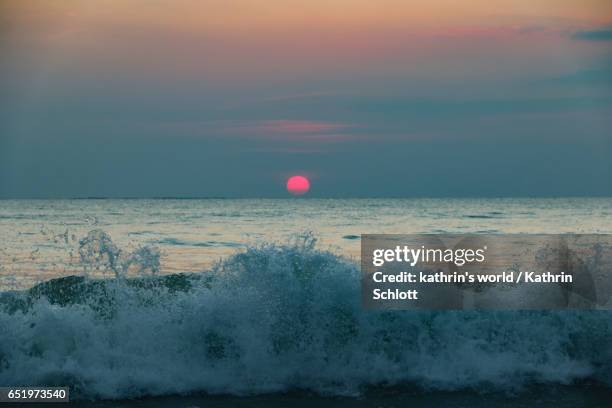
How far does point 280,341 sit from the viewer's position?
30.0 feet

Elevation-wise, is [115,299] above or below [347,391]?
above

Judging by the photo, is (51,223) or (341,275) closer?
(341,275)

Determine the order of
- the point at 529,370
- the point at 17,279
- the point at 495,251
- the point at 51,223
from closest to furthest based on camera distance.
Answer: the point at 529,370, the point at 17,279, the point at 495,251, the point at 51,223

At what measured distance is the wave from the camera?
8523 mm

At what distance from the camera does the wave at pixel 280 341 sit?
8.52 meters

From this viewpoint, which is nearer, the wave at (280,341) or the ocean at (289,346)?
the ocean at (289,346)

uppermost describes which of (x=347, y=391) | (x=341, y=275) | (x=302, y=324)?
(x=341, y=275)

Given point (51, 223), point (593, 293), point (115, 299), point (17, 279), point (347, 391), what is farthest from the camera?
point (51, 223)

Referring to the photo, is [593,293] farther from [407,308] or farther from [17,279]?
[17,279]

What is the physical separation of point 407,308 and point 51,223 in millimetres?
29720

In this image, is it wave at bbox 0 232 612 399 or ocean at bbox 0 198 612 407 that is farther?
wave at bbox 0 232 612 399

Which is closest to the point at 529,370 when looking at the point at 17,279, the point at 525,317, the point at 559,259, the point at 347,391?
the point at 525,317

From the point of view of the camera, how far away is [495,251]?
21422 millimetres

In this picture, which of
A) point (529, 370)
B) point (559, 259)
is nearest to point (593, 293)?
point (559, 259)
